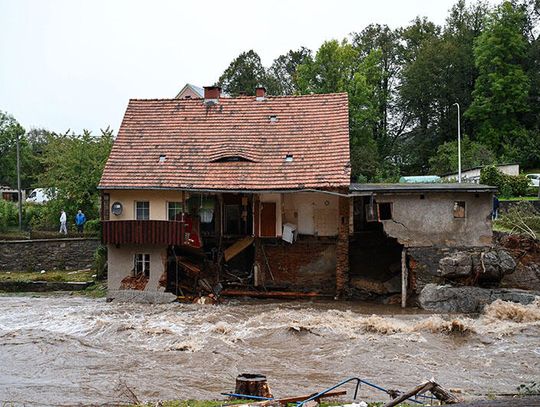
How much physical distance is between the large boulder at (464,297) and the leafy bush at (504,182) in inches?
461

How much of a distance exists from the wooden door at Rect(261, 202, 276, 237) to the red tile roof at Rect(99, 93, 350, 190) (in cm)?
127

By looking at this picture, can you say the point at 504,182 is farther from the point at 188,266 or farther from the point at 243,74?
the point at 243,74

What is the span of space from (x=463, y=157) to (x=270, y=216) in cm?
2272

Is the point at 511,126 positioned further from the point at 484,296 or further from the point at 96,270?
the point at 96,270

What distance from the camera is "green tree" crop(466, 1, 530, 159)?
Answer: 49.0 metres

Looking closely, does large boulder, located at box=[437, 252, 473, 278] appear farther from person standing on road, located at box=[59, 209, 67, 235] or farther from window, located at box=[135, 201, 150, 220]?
person standing on road, located at box=[59, 209, 67, 235]

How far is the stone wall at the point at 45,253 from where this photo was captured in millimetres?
32906

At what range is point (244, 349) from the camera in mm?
19578

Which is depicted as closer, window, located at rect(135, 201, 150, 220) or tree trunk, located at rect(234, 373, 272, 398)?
tree trunk, located at rect(234, 373, 272, 398)

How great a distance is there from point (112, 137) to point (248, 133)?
50.7 ft

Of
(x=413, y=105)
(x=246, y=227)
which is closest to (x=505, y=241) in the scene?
(x=246, y=227)

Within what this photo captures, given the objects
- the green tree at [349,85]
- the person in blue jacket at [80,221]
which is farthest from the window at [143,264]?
the green tree at [349,85]

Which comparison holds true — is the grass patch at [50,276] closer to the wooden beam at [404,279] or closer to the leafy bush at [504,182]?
the wooden beam at [404,279]

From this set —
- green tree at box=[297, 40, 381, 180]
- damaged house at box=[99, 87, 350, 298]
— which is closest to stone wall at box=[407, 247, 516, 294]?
damaged house at box=[99, 87, 350, 298]
